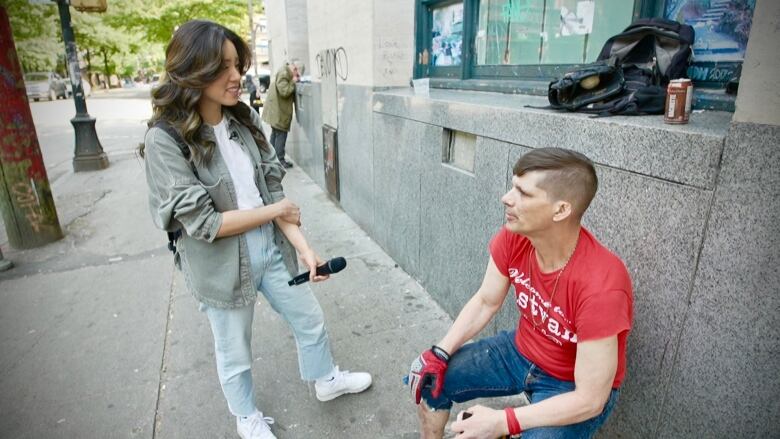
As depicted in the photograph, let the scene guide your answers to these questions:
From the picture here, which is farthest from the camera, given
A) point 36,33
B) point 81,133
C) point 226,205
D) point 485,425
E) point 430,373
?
point 36,33

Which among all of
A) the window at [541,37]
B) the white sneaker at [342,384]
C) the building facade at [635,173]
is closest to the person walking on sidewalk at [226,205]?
the white sneaker at [342,384]

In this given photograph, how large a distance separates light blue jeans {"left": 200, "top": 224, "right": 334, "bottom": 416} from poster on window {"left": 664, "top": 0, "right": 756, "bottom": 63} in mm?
2300

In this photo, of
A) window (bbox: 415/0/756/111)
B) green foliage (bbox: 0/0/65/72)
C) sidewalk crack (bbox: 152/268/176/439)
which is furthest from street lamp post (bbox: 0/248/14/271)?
green foliage (bbox: 0/0/65/72)

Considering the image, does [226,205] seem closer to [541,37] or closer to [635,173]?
[635,173]

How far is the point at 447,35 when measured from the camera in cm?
444

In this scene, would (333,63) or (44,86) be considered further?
(44,86)

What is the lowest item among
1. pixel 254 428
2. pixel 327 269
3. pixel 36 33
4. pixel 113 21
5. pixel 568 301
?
pixel 254 428

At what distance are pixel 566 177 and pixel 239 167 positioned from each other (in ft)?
4.70

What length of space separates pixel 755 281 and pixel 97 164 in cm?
1037

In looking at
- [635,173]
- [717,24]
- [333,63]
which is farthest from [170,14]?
[635,173]

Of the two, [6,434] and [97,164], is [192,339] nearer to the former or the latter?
[6,434]

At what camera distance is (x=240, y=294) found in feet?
7.16

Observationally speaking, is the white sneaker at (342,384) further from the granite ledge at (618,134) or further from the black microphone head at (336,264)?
the granite ledge at (618,134)

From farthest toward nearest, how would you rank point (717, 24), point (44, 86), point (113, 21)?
point (44, 86) → point (113, 21) → point (717, 24)
